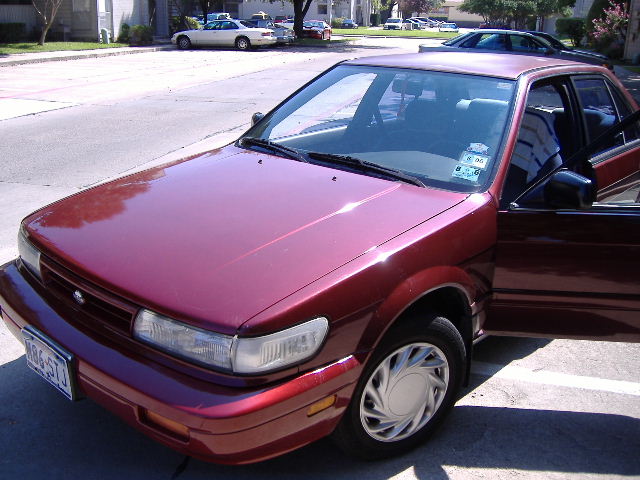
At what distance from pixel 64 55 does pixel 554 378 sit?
2452cm

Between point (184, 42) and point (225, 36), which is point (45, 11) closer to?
point (184, 42)

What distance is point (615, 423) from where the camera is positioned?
322 cm

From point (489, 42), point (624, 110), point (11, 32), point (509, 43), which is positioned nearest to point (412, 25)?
point (11, 32)

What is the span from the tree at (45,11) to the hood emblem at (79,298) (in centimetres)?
2718

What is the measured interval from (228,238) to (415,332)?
0.85 m

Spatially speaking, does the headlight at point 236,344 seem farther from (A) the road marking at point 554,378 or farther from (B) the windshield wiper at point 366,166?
(A) the road marking at point 554,378

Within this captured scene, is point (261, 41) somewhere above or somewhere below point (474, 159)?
above

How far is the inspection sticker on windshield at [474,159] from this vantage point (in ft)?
10.6

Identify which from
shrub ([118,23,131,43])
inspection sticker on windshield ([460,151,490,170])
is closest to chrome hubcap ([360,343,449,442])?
inspection sticker on windshield ([460,151,490,170])

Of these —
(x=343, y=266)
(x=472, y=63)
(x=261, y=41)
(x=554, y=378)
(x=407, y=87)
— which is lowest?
(x=554, y=378)

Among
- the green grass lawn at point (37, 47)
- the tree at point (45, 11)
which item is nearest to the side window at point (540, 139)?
the green grass lawn at point (37, 47)

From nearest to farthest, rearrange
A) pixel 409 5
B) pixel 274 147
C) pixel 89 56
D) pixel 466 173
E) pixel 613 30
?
pixel 466 173 → pixel 274 147 → pixel 89 56 → pixel 613 30 → pixel 409 5

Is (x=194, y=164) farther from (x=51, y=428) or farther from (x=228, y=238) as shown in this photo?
(x=51, y=428)

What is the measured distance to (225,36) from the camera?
1257 inches
